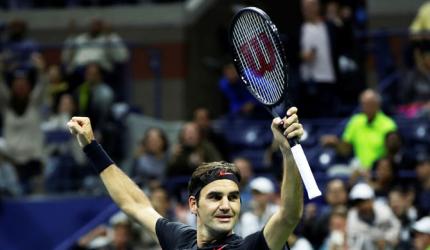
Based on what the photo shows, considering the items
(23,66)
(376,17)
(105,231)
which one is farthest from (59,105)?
(376,17)

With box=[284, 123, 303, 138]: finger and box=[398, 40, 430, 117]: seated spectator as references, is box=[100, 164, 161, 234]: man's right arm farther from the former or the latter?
box=[398, 40, 430, 117]: seated spectator

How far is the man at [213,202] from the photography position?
6.80 metres

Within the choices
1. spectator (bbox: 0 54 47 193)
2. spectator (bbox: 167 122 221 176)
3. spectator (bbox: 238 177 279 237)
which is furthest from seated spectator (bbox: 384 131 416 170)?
spectator (bbox: 0 54 47 193)

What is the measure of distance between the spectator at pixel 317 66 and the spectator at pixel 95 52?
7.27 feet

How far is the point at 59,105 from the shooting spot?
1662cm

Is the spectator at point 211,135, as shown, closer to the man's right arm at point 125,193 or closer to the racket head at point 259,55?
the man's right arm at point 125,193

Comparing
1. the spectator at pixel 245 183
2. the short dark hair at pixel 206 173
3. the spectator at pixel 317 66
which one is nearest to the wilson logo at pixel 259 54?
→ the short dark hair at pixel 206 173

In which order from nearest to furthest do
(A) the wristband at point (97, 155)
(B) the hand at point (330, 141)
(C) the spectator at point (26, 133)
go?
(A) the wristband at point (97, 155)
(B) the hand at point (330, 141)
(C) the spectator at point (26, 133)

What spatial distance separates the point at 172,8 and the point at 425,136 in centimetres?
497

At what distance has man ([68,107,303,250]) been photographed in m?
6.80

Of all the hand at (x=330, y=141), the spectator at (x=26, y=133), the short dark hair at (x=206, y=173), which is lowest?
the hand at (x=330, y=141)

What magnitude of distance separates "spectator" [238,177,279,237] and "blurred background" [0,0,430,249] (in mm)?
17

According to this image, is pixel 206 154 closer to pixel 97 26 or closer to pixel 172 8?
pixel 97 26

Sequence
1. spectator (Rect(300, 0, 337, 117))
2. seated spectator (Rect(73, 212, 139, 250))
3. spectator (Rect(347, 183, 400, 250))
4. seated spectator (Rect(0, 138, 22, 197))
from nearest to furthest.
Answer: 1. spectator (Rect(347, 183, 400, 250))
2. seated spectator (Rect(73, 212, 139, 250))
3. spectator (Rect(300, 0, 337, 117))
4. seated spectator (Rect(0, 138, 22, 197))
